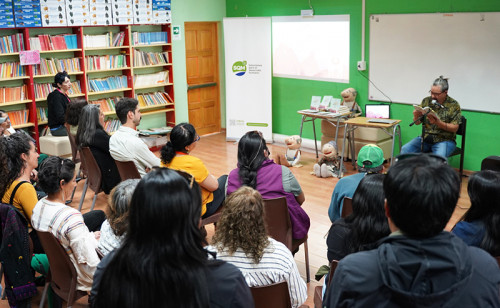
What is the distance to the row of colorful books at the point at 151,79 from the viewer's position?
834 cm

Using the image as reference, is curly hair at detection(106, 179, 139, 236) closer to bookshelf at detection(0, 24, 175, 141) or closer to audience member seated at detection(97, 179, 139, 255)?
audience member seated at detection(97, 179, 139, 255)

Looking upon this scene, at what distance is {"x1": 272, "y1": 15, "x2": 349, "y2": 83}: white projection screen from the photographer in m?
7.74

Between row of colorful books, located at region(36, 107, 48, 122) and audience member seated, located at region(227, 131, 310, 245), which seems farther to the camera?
row of colorful books, located at region(36, 107, 48, 122)

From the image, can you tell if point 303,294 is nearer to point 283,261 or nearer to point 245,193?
point 283,261

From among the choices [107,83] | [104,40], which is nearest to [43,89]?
[107,83]

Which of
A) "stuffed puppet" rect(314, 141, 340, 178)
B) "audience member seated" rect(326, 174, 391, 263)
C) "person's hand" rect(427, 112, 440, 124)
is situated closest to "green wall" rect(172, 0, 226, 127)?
"stuffed puppet" rect(314, 141, 340, 178)

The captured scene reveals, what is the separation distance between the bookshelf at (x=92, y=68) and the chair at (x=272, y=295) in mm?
5619

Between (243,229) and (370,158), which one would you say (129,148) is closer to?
(370,158)

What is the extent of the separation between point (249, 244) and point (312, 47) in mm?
6107

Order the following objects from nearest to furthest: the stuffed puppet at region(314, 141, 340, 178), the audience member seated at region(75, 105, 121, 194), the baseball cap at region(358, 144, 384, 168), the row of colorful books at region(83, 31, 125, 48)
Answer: the baseball cap at region(358, 144, 384, 168)
the audience member seated at region(75, 105, 121, 194)
the stuffed puppet at region(314, 141, 340, 178)
the row of colorful books at region(83, 31, 125, 48)

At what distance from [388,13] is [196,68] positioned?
11.8 ft

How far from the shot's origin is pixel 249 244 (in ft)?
7.99

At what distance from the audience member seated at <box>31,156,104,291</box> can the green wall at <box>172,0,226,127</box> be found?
19.4 feet

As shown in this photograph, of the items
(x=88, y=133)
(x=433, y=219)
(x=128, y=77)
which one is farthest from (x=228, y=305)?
(x=128, y=77)
